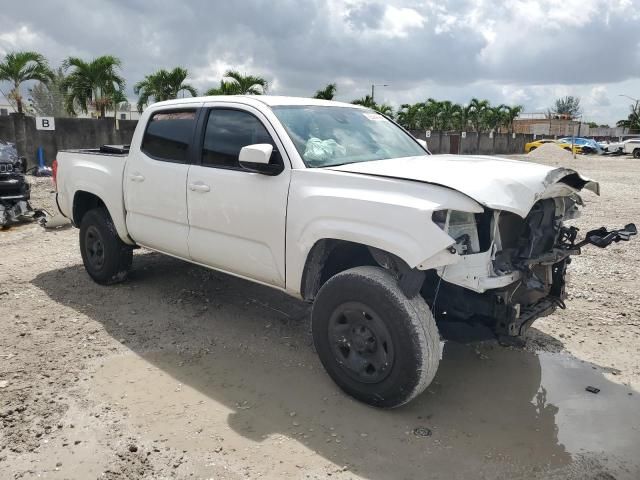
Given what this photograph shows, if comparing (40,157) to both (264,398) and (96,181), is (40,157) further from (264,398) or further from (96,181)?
(264,398)

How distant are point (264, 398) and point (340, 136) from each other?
2.03 meters

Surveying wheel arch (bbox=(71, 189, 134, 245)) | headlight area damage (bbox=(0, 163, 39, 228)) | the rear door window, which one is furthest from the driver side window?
headlight area damage (bbox=(0, 163, 39, 228))

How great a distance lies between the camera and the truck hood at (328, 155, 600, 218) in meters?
3.15

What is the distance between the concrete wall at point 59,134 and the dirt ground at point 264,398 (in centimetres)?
1264

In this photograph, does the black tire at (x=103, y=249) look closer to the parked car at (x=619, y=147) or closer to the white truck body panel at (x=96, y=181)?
the white truck body panel at (x=96, y=181)

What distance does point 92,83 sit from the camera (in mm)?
23438

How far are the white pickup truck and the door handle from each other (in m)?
0.01

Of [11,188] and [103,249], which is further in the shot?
[11,188]

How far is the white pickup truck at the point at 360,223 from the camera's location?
3246 millimetres

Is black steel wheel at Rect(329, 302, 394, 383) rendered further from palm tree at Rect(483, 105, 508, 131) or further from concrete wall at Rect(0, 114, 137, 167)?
palm tree at Rect(483, 105, 508, 131)

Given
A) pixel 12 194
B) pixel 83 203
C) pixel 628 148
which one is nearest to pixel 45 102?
pixel 12 194

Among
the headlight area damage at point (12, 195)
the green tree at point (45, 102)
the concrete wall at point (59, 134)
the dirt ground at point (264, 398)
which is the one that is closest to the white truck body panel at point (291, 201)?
the dirt ground at point (264, 398)

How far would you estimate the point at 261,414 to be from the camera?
3580 millimetres

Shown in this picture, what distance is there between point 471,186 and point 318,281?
130 cm
